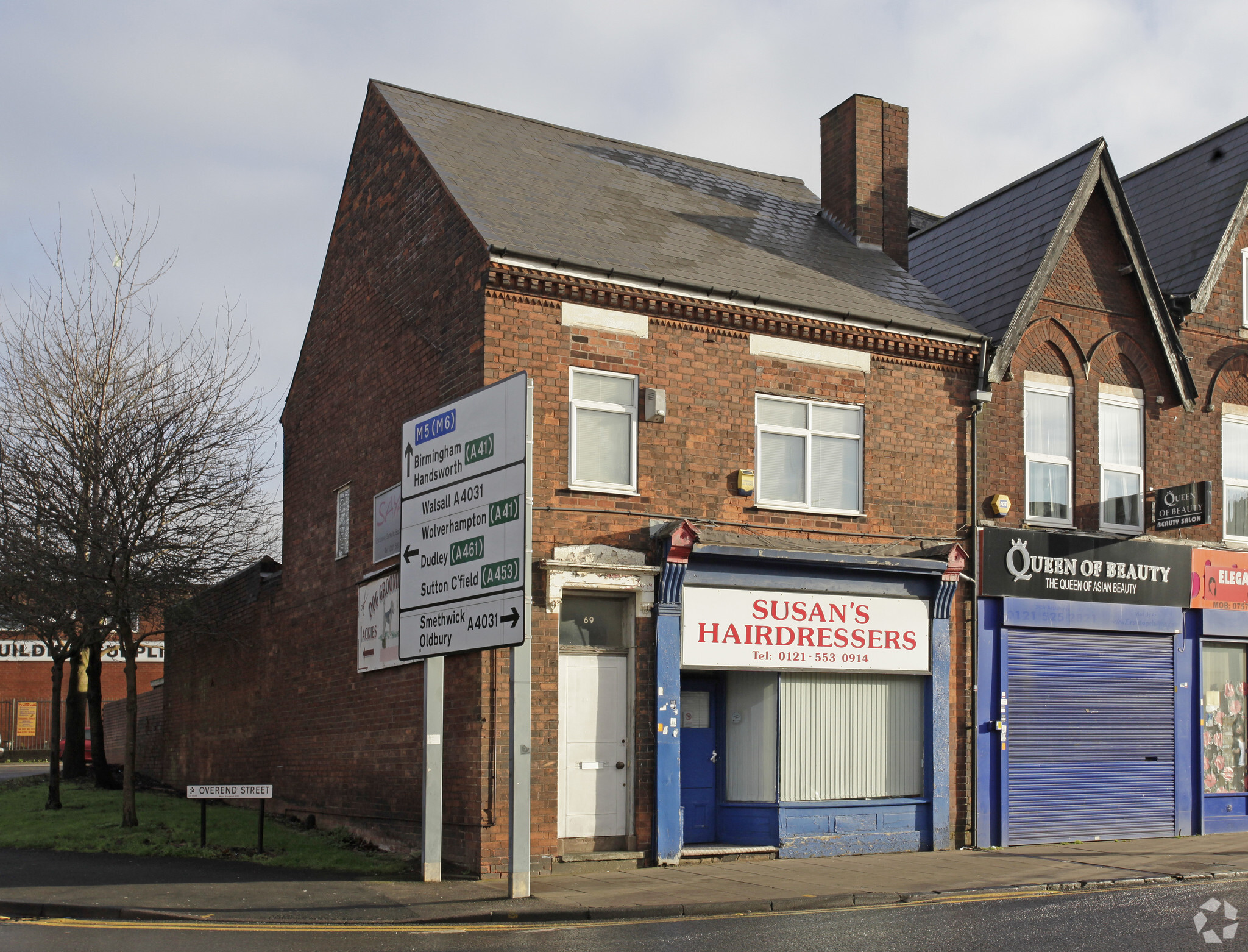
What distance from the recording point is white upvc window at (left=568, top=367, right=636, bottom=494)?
611 inches

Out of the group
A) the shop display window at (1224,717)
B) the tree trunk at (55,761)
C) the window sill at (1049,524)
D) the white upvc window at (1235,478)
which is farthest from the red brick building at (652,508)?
the white upvc window at (1235,478)

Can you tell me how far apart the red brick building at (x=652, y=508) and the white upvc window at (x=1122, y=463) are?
273 centimetres

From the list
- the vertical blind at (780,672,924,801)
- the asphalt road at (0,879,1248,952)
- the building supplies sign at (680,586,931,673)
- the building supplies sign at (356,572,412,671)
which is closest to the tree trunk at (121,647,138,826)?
the building supplies sign at (356,572,412,671)

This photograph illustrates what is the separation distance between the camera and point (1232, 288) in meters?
21.0

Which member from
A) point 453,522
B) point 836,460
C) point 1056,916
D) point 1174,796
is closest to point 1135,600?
point 1174,796

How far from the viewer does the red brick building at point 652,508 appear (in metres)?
15.1

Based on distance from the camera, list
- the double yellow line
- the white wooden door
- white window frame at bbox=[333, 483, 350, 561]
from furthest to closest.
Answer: white window frame at bbox=[333, 483, 350, 561] → the white wooden door → the double yellow line

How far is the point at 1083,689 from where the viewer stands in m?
18.6

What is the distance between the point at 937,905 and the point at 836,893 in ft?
3.35

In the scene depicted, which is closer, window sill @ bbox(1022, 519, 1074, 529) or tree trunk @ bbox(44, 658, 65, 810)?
window sill @ bbox(1022, 519, 1074, 529)

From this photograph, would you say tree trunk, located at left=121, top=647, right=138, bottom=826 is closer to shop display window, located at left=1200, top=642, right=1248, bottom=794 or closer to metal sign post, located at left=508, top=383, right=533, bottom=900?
metal sign post, located at left=508, top=383, right=533, bottom=900

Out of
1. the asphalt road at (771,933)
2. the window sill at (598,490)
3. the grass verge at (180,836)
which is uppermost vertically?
the window sill at (598,490)

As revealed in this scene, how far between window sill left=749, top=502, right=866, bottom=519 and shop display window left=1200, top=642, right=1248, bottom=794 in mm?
6783

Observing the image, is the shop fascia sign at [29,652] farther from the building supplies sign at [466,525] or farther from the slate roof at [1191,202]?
the slate roof at [1191,202]
